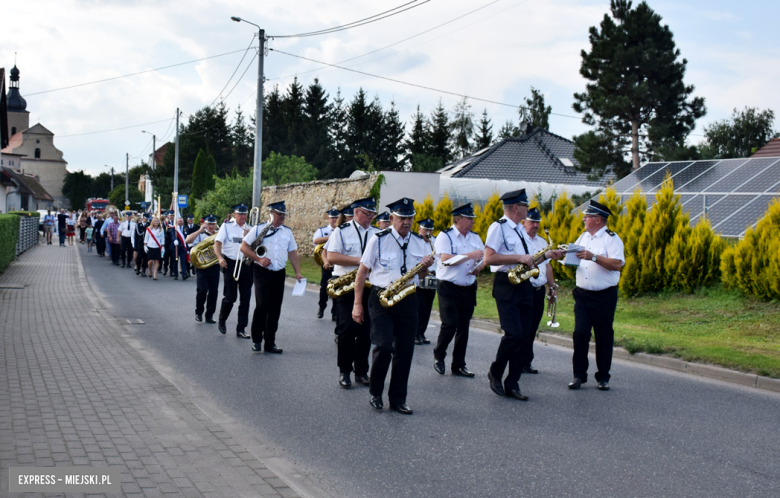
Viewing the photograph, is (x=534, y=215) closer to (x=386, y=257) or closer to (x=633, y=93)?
(x=386, y=257)

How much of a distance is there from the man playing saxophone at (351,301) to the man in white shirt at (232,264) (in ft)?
10.6

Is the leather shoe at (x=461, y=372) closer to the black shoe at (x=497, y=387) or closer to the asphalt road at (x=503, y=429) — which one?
the asphalt road at (x=503, y=429)

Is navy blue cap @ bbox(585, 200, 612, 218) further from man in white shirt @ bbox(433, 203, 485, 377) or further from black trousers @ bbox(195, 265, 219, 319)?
black trousers @ bbox(195, 265, 219, 319)

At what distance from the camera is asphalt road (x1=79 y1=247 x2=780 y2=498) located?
4863mm

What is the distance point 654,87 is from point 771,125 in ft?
76.8

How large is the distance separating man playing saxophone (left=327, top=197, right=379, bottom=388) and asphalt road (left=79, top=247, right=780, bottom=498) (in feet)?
0.95

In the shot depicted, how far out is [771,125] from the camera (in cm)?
5184

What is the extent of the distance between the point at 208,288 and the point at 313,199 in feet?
60.5

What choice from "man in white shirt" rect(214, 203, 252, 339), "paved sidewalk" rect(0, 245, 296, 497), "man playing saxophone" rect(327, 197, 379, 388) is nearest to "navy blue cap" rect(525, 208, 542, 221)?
"man playing saxophone" rect(327, 197, 379, 388)

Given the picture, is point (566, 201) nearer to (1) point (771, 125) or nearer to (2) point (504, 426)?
(2) point (504, 426)

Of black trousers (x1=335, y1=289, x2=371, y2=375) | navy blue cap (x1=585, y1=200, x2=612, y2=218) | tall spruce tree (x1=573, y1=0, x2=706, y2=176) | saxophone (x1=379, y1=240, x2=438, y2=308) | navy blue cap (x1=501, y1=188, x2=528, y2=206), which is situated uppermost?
tall spruce tree (x1=573, y1=0, x2=706, y2=176)

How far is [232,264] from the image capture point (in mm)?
11273

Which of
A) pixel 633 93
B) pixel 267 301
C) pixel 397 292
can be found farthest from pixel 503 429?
pixel 633 93

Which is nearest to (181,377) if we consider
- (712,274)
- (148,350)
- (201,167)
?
(148,350)
